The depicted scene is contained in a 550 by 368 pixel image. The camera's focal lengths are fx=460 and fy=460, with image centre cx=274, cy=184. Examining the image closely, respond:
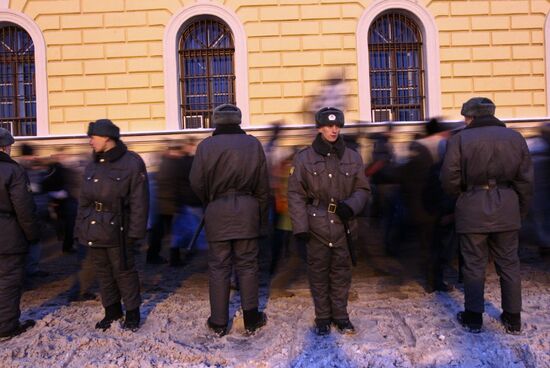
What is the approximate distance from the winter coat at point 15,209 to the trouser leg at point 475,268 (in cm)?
370

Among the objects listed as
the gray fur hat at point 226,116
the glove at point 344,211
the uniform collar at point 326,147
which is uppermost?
the gray fur hat at point 226,116

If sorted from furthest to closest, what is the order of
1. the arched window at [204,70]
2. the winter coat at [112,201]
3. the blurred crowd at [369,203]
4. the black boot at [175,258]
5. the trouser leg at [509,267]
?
the arched window at [204,70], the black boot at [175,258], the blurred crowd at [369,203], the winter coat at [112,201], the trouser leg at [509,267]

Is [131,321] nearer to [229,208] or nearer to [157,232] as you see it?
[229,208]

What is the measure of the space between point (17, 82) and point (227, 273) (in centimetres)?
899

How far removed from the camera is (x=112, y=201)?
12.7ft

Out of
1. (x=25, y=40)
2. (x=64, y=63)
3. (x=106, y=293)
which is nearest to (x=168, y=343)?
(x=106, y=293)

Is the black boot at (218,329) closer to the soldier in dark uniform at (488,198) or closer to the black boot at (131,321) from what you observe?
the black boot at (131,321)

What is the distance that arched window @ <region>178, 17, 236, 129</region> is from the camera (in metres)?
10.2

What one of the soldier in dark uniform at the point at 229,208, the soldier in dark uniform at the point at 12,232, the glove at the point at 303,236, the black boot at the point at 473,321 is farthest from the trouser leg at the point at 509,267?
the soldier in dark uniform at the point at 12,232

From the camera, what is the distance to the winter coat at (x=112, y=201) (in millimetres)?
3848

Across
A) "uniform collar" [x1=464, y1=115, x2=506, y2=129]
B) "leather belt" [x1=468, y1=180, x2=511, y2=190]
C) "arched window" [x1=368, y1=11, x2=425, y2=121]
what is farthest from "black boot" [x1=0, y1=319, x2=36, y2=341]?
"arched window" [x1=368, y1=11, x2=425, y2=121]

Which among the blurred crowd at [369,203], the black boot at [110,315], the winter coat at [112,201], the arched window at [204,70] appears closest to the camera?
the winter coat at [112,201]

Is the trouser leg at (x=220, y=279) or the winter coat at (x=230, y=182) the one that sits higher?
the winter coat at (x=230, y=182)

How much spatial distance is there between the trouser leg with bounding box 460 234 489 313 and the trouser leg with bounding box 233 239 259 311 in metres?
1.76
